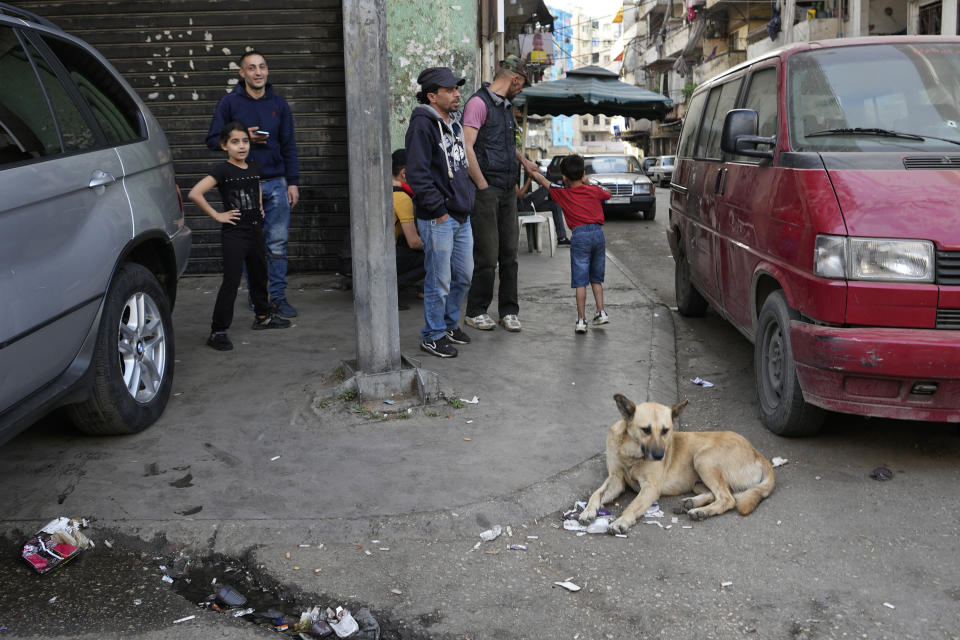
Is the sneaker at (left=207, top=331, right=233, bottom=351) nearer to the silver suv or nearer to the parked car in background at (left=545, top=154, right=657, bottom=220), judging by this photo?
the silver suv

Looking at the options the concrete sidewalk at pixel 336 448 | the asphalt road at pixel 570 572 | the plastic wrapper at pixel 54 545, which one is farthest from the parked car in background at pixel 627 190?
the plastic wrapper at pixel 54 545

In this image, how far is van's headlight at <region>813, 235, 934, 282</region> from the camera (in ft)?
12.0

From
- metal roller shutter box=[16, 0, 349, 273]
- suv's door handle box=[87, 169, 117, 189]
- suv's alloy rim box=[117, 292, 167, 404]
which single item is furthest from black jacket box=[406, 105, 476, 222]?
metal roller shutter box=[16, 0, 349, 273]

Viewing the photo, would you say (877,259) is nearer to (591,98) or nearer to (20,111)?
(20,111)

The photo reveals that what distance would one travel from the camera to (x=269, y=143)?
6598 mm

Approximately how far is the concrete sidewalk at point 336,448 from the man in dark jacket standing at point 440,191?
39 centimetres

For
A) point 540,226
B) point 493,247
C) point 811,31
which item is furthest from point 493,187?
point 811,31

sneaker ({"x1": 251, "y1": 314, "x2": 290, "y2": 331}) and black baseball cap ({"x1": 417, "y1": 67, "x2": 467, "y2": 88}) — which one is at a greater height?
black baseball cap ({"x1": 417, "y1": 67, "x2": 467, "y2": 88})

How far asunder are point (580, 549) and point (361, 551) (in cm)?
86

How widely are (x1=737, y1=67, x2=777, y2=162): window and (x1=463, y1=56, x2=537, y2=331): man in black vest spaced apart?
1799 millimetres

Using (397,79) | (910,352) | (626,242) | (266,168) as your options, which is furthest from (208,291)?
(626,242)

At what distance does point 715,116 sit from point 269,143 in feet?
11.2

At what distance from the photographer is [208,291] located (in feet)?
26.8

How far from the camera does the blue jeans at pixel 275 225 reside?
21.9ft
